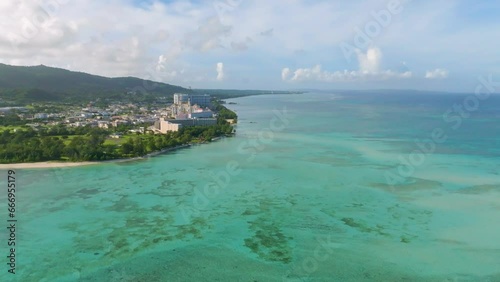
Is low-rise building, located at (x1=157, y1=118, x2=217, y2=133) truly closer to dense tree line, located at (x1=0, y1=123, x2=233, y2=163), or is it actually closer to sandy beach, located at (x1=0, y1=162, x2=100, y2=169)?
dense tree line, located at (x1=0, y1=123, x2=233, y2=163)

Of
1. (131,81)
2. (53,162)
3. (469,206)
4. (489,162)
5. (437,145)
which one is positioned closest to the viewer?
(469,206)

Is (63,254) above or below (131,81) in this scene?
below

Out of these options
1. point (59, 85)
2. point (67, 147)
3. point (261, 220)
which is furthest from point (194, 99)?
point (261, 220)

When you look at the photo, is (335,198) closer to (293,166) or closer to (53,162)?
(293,166)

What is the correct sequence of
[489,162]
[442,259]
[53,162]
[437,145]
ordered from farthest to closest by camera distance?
[437,145] < [489,162] < [53,162] < [442,259]

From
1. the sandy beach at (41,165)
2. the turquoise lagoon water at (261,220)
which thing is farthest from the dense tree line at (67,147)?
the turquoise lagoon water at (261,220)

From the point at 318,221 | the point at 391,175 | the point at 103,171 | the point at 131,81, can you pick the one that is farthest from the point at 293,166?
the point at 131,81

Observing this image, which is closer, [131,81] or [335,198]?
[335,198]

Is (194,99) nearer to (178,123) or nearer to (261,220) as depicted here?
(178,123)

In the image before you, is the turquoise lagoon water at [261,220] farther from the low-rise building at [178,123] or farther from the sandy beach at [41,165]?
the low-rise building at [178,123]
